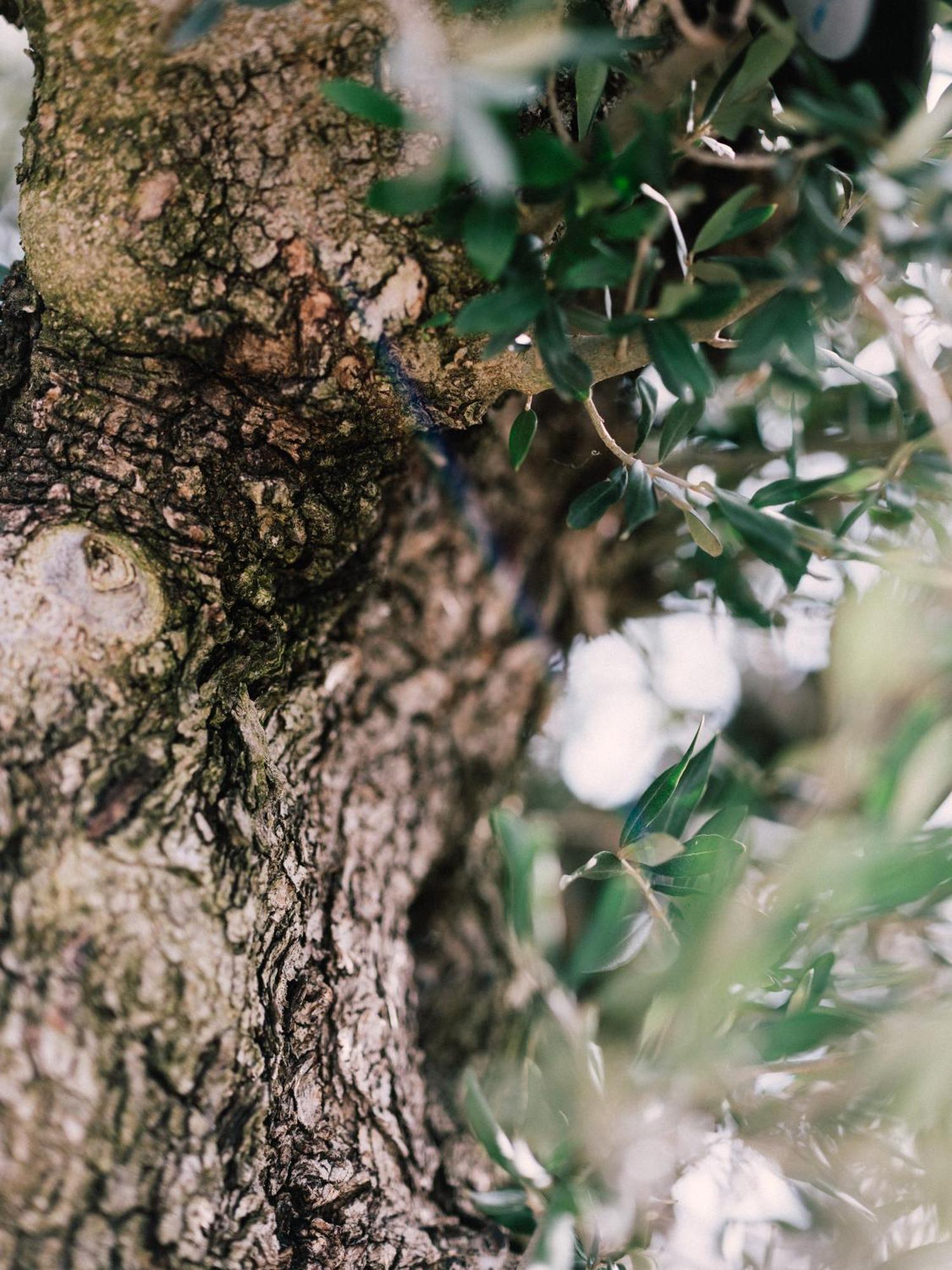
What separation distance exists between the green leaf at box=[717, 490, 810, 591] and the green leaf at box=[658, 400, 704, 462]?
0.31 ft

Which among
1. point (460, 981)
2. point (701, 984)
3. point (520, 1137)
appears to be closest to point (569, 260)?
point (701, 984)

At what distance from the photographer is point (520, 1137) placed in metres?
0.80

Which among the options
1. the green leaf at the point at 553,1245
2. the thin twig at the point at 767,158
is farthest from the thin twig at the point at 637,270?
the green leaf at the point at 553,1245

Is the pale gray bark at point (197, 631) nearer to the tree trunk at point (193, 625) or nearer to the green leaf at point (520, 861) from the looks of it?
the tree trunk at point (193, 625)

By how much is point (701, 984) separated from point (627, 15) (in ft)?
2.85

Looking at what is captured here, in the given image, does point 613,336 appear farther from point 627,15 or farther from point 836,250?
point 627,15

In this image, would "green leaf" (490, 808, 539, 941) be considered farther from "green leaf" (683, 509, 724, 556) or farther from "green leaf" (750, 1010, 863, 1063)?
"green leaf" (683, 509, 724, 556)

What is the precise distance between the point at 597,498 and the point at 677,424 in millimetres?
114

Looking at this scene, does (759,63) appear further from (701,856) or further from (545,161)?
(701,856)

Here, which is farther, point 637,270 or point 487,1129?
point 487,1129

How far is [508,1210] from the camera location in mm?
663

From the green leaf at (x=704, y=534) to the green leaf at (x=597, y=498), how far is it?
7cm

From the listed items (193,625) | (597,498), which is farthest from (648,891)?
(193,625)

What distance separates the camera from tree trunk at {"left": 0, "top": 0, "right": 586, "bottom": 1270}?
1.95 feet
